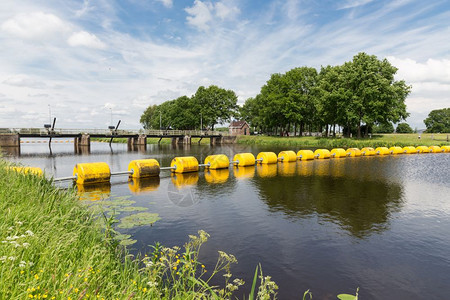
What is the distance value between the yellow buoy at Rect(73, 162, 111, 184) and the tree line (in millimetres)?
51677

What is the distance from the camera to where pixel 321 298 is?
569cm

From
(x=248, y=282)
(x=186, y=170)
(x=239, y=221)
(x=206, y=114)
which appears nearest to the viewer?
(x=248, y=282)

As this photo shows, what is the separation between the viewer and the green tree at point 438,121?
403ft

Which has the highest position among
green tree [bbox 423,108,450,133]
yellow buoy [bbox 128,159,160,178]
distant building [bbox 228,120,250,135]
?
green tree [bbox 423,108,450,133]

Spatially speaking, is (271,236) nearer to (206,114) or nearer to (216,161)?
(216,161)

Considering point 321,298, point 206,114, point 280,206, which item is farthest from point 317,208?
point 206,114

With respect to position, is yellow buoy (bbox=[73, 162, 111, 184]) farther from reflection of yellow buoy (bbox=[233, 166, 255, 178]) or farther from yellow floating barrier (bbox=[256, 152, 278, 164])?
yellow floating barrier (bbox=[256, 152, 278, 164])

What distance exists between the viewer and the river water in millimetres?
6410

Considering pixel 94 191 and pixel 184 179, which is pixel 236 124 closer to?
pixel 184 179

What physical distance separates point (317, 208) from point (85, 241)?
9.67 m

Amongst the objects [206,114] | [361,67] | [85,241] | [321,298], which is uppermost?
[361,67]

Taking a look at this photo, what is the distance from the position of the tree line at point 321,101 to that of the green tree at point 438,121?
77.5 m

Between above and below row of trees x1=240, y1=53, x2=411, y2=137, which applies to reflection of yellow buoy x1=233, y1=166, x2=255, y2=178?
below

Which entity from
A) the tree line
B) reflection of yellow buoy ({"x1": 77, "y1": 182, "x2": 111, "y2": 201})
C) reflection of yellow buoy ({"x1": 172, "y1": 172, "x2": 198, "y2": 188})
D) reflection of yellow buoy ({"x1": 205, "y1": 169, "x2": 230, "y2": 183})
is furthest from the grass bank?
reflection of yellow buoy ({"x1": 77, "y1": 182, "x2": 111, "y2": 201})
